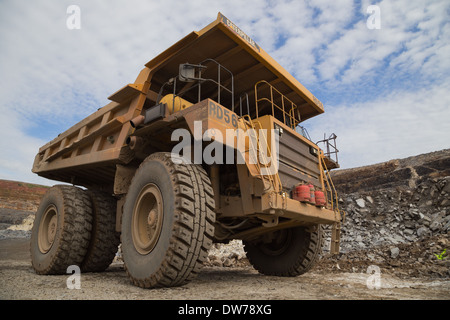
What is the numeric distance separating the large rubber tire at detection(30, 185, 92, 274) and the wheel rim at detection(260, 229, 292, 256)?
3007mm

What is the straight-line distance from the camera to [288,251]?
5109 mm

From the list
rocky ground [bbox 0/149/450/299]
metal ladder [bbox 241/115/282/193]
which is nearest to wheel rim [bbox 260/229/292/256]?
rocky ground [bbox 0/149/450/299]

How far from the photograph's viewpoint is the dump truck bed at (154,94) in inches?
161

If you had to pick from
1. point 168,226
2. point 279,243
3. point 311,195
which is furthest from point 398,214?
point 168,226

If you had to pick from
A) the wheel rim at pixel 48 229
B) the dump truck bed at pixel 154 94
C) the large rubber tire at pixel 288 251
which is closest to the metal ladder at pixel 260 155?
the dump truck bed at pixel 154 94

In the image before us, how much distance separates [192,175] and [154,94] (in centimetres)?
206

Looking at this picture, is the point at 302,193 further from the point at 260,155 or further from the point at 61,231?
the point at 61,231

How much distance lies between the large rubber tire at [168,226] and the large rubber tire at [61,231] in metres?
1.62

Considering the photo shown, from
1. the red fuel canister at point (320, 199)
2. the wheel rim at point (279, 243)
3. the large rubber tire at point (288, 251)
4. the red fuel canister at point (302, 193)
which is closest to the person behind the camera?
the red fuel canister at point (302, 193)

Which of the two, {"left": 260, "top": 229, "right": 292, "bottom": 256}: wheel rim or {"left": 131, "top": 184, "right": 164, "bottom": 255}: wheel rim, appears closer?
{"left": 131, "top": 184, "right": 164, "bottom": 255}: wheel rim

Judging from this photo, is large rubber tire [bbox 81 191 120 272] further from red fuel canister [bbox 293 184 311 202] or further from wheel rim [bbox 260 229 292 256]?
red fuel canister [bbox 293 184 311 202]

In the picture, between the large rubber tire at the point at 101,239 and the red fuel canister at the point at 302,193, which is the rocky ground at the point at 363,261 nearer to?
the large rubber tire at the point at 101,239

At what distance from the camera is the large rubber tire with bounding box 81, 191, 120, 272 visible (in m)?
5.20

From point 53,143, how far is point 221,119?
468 cm
